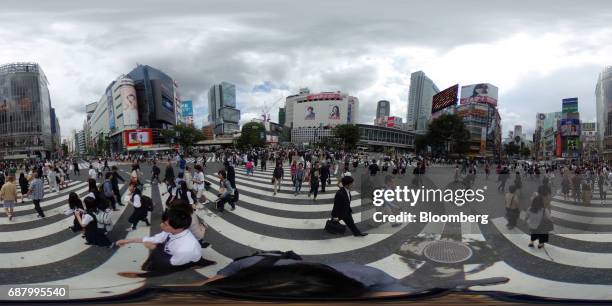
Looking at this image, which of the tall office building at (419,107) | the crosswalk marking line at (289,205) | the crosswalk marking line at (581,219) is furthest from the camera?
the tall office building at (419,107)

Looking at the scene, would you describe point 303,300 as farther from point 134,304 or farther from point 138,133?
point 138,133

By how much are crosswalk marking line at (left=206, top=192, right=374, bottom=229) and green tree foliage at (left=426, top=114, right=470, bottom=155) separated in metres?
40.9

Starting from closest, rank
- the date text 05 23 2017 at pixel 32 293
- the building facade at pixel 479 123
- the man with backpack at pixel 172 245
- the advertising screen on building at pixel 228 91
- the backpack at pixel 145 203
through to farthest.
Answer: the date text 05 23 2017 at pixel 32 293
the man with backpack at pixel 172 245
the backpack at pixel 145 203
the advertising screen on building at pixel 228 91
the building facade at pixel 479 123

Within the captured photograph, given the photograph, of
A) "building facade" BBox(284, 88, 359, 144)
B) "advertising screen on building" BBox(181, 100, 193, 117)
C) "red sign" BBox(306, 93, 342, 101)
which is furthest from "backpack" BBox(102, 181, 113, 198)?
"red sign" BBox(306, 93, 342, 101)

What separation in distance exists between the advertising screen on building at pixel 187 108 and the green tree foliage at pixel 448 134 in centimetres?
7374

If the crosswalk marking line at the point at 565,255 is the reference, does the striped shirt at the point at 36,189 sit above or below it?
above

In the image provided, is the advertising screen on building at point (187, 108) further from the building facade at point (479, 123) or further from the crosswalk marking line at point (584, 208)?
the crosswalk marking line at point (584, 208)

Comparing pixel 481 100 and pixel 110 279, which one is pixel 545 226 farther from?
pixel 481 100

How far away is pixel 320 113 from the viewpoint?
130 m

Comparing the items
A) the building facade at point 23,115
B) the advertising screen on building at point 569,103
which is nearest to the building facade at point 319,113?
the building facade at point 23,115

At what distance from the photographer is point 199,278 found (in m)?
3.41

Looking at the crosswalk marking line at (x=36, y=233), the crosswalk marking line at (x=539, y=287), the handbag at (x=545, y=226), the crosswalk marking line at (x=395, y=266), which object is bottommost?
the crosswalk marking line at (x=539, y=287)

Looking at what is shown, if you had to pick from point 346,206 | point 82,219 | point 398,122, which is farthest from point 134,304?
point 398,122

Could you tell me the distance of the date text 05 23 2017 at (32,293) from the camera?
294 cm
